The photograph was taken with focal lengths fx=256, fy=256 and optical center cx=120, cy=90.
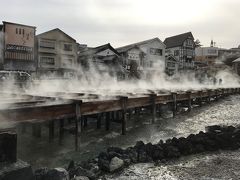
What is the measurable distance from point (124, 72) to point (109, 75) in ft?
7.93

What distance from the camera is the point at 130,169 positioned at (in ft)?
20.3

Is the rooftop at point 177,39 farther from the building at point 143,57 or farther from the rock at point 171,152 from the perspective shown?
the rock at point 171,152

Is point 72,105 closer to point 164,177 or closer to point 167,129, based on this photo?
point 164,177

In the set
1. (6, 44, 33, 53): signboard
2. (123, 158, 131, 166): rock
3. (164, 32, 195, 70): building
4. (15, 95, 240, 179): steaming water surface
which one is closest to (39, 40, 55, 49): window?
(6, 44, 33, 53): signboard

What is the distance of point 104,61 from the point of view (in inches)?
1389

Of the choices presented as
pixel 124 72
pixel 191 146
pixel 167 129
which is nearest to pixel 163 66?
pixel 124 72

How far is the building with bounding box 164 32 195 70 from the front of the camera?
51.3 metres

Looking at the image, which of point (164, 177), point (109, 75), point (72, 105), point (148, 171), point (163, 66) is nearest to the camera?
point (164, 177)

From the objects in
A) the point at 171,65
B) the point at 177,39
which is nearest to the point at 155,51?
the point at 171,65

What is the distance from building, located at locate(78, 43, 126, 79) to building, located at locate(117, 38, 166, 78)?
2205 millimetres

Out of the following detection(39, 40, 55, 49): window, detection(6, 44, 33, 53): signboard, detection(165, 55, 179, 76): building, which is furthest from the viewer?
detection(165, 55, 179, 76): building

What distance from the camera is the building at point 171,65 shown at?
46062 mm

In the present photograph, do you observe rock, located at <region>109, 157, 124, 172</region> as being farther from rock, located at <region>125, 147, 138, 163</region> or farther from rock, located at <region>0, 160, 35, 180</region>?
rock, located at <region>0, 160, 35, 180</region>

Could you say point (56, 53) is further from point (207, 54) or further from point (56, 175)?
point (207, 54)
